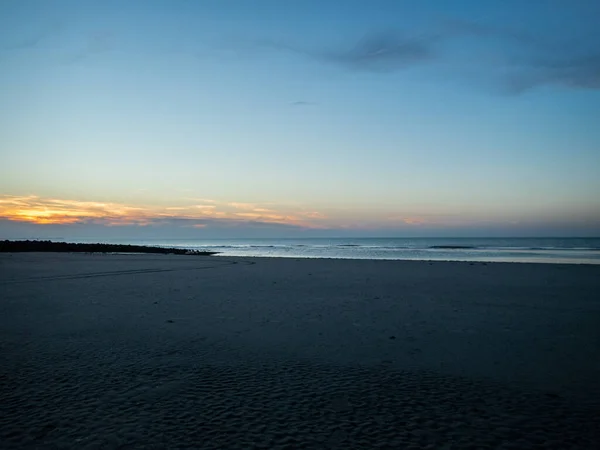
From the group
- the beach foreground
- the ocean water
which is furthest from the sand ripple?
the ocean water

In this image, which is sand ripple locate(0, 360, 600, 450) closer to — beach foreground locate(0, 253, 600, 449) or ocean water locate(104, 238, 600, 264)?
beach foreground locate(0, 253, 600, 449)

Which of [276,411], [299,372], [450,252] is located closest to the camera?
[276,411]

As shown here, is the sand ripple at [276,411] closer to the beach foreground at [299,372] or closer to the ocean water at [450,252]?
the beach foreground at [299,372]

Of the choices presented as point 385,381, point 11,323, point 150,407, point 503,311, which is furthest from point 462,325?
point 11,323

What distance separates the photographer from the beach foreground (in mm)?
4969

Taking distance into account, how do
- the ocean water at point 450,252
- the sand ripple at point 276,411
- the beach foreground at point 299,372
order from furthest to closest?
1. the ocean water at point 450,252
2. the beach foreground at point 299,372
3. the sand ripple at point 276,411

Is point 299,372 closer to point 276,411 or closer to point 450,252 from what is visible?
point 276,411

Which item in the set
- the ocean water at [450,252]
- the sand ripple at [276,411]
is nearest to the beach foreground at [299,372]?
the sand ripple at [276,411]

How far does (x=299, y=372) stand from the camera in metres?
7.29

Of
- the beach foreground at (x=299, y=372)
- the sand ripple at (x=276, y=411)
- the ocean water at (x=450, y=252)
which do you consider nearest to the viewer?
the sand ripple at (x=276, y=411)

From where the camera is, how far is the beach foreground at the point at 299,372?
4.97m

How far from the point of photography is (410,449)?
4.59m

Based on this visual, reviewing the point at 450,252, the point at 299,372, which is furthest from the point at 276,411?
the point at 450,252

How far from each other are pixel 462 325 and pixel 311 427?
725 centimetres
